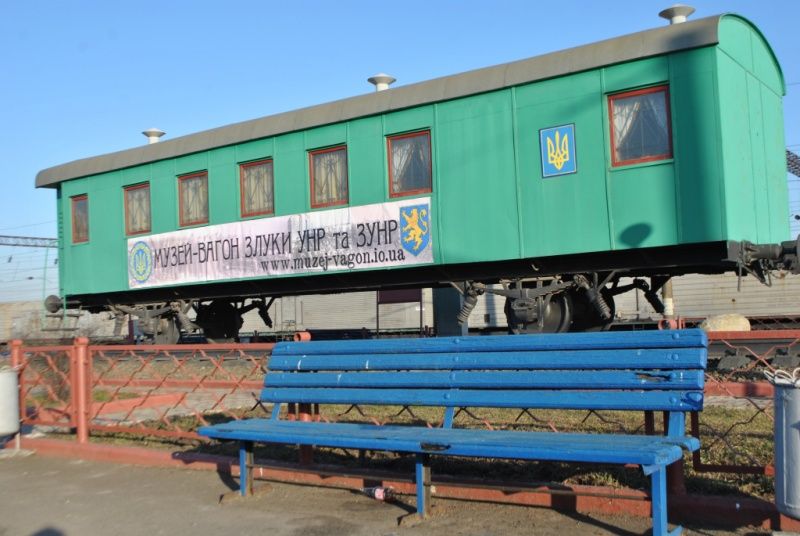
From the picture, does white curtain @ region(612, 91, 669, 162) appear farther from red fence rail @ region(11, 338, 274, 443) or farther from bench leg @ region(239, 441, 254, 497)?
bench leg @ region(239, 441, 254, 497)

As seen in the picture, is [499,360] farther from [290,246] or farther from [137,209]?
[137,209]

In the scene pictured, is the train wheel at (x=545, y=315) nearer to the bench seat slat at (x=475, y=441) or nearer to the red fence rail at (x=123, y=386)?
the red fence rail at (x=123, y=386)

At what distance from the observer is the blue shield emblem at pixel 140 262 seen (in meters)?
14.5

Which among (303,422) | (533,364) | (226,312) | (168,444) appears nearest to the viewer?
(533,364)

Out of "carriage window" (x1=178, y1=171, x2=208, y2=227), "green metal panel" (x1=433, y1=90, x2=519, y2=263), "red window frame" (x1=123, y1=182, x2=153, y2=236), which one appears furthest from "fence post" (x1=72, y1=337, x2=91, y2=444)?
"red window frame" (x1=123, y1=182, x2=153, y2=236)

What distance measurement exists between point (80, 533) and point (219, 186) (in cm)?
901

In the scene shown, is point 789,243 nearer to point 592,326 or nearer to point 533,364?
point 592,326

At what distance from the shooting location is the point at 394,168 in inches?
454

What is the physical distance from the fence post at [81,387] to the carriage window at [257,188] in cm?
537

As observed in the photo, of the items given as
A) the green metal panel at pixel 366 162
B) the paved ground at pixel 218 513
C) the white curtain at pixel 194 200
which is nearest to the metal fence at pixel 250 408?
the paved ground at pixel 218 513

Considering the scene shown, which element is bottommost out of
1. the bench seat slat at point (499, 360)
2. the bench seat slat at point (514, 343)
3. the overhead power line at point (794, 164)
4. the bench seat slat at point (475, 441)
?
the bench seat slat at point (475, 441)

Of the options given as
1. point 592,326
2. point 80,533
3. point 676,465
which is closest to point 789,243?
point 592,326

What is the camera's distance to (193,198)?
13984 mm

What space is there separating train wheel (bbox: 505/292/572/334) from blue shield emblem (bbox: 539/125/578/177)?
1806 millimetres
